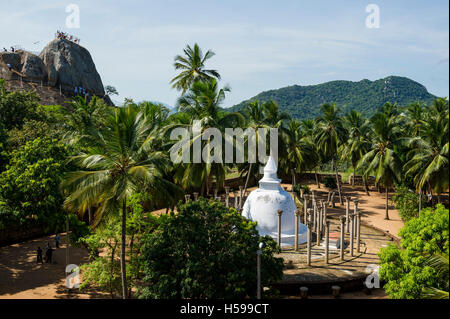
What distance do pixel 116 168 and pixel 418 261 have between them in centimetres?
1014

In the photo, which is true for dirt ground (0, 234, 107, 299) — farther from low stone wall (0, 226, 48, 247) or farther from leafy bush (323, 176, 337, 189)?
leafy bush (323, 176, 337, 189)

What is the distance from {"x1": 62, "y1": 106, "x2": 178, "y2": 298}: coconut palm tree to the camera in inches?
456

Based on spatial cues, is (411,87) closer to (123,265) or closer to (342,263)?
(342,263)

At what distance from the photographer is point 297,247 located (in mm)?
19625

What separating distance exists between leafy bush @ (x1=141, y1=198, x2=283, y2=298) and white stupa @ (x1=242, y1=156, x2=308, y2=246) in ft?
26.0

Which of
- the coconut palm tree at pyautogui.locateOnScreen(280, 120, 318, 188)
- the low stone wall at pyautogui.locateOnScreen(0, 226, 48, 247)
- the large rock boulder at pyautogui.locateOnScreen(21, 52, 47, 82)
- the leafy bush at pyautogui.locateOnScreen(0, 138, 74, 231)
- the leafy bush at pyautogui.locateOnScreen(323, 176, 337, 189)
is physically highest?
the large rock boulder at pyautogui.locateOnScreen(21, 52, 47, 82)

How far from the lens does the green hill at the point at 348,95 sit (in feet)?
368

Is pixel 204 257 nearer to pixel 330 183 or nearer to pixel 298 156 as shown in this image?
pixel 298 156

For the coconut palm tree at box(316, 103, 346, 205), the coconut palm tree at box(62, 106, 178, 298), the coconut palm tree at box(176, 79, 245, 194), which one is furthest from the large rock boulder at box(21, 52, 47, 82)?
the coconut palm tree at box(62, 106, 178, 298)

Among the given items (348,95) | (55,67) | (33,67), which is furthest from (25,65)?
(348,95)

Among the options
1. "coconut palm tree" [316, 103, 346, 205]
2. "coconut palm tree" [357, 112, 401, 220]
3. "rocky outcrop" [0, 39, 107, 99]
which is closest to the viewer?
Result: "coconut palm tree" [357, 112, 401, 220]

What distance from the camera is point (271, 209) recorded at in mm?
20781

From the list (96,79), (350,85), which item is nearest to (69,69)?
(96,79)
